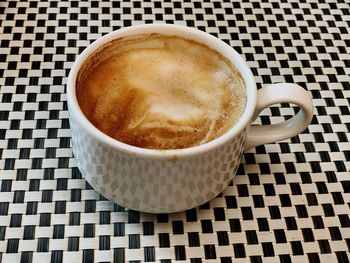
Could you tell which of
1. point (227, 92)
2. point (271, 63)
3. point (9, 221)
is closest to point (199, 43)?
point (227, 92)

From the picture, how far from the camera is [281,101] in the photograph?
521mm

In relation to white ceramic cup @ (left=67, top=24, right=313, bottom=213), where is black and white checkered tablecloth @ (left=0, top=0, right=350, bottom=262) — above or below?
below

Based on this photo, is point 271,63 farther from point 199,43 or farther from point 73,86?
point 73,86

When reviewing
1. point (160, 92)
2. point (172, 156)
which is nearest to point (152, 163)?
point (172, 156)

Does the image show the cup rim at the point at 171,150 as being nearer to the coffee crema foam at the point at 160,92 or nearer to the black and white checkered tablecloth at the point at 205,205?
the coffee crema foam at the point at 160,92

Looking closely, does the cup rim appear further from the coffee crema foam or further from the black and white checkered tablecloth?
the black and white checkered tablecloth

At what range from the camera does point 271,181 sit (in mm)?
601

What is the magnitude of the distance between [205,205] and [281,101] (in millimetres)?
143

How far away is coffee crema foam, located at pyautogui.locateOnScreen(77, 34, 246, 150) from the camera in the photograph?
0.52m

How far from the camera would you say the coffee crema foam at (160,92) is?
52 centimetres

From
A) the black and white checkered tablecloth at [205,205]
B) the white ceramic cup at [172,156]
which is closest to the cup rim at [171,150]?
the white ceramic cup at [172,156]

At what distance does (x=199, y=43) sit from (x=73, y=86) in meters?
0.15

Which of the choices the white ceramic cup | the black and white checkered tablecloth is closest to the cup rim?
the white ceramic cup

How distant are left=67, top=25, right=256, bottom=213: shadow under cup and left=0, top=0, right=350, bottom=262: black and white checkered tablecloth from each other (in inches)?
1.5
